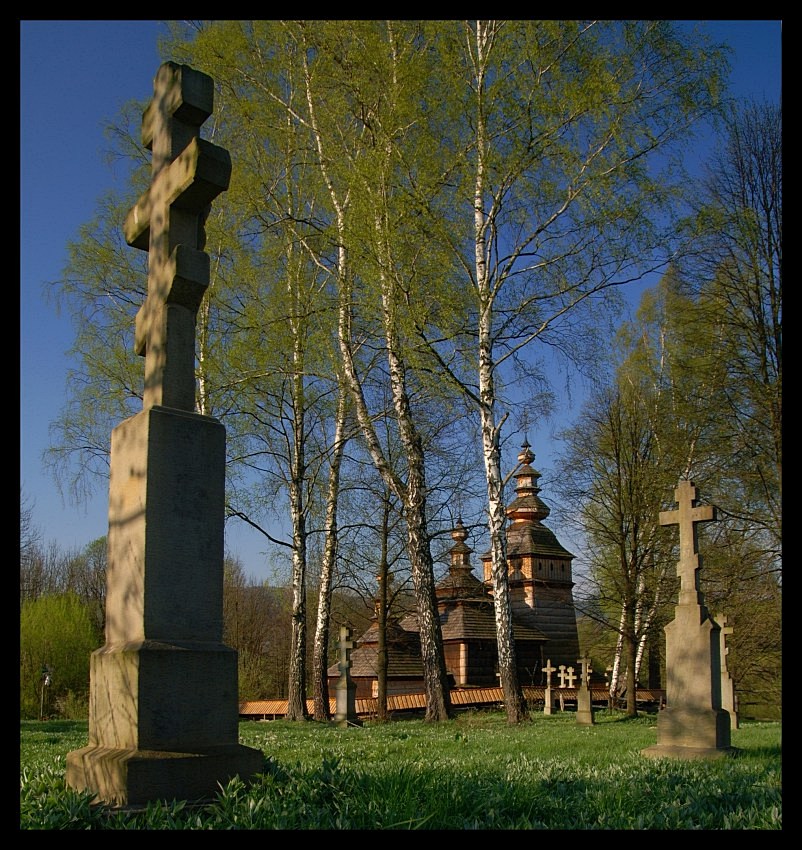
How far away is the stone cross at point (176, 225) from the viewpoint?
16.0ft

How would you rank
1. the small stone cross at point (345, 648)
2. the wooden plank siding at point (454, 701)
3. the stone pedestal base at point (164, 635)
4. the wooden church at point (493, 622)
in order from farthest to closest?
the wooden church at point (493, 622), the wooden plank siding at point (454, 701), the small stone cross at point (345, 648), the stone pedestal base at point (164, 635)

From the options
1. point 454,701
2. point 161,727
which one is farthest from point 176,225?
point 454,701

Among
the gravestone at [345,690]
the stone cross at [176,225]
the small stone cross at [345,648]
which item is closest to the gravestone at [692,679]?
the stone cross at [176,225]

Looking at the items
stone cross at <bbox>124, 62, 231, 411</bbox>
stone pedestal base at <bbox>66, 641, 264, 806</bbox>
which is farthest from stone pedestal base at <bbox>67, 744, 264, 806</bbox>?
stone cross at <bbox>124, 62, 231, 411</bbox>

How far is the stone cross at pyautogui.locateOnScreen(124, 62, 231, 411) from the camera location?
4867mm

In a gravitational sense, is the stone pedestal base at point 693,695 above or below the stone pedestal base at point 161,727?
below

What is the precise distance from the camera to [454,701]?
101ft

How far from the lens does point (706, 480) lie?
67.9 ft

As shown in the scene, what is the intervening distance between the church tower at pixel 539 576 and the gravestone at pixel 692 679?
28103 mm

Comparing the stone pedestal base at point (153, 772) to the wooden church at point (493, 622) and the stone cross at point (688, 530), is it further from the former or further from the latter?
the wooden church at point (493, 622)

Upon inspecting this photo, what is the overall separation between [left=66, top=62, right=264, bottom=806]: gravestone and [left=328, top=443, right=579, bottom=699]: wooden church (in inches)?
983

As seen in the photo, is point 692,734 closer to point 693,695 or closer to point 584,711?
point 693,695

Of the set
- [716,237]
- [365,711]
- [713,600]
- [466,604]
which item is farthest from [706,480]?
[466,604]

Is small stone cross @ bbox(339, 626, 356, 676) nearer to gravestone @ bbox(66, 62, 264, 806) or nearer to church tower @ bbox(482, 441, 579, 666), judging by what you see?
gravestone @ bbox(66, 62, 264, 806)
